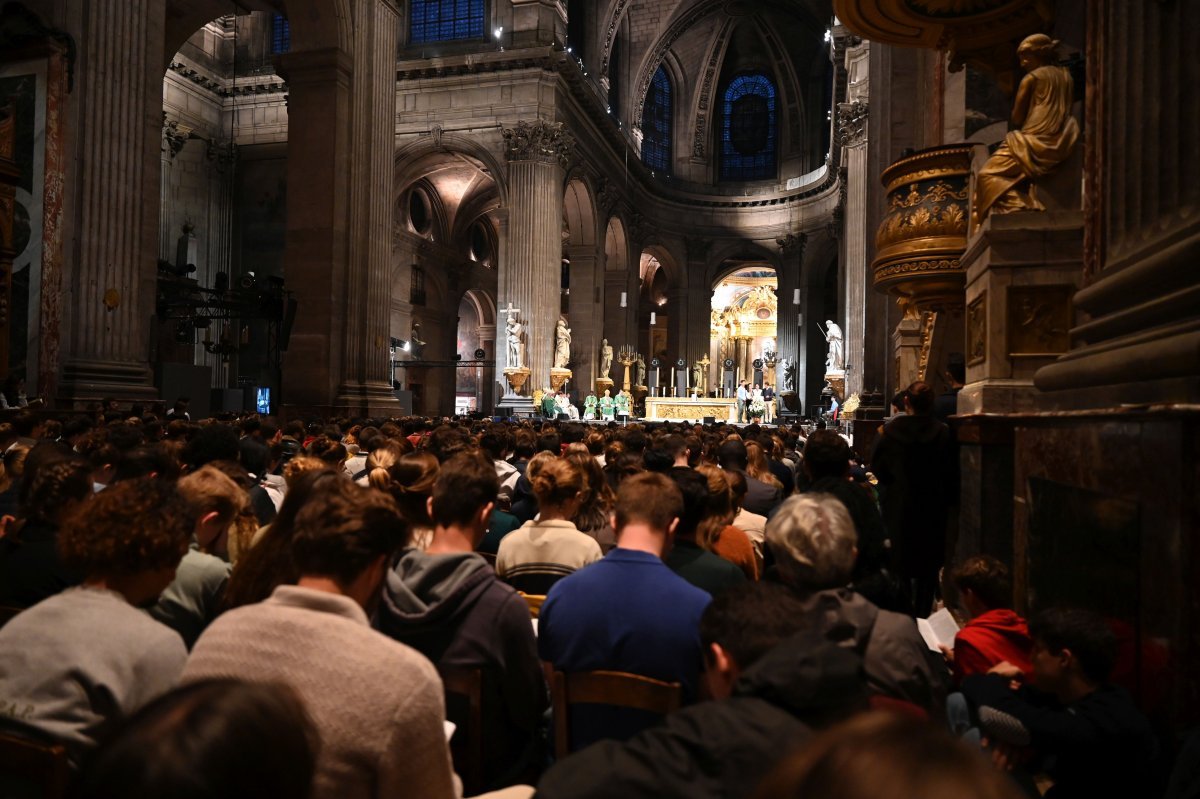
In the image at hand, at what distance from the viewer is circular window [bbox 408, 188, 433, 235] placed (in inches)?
1387

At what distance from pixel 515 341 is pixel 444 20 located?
1299 cm

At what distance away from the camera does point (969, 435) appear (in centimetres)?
530

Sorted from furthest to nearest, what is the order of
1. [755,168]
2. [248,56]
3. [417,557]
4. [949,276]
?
1. [755,168]
2. [248,56]
3. [949,276]
4. [417,557]

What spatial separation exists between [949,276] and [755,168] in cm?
4154

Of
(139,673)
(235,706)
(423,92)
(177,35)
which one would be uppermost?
(423,92)

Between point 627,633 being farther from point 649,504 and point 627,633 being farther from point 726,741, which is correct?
point 726,741

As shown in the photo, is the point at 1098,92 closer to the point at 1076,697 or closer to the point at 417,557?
the point at 1076,697

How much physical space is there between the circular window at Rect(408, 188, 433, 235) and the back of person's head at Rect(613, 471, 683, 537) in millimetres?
33655

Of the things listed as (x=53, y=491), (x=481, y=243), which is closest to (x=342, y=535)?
(x=53, y=491)

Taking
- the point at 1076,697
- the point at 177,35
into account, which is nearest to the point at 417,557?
the point at 1076,697

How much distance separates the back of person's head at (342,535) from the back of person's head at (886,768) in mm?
1450

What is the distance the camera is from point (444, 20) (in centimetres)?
3156

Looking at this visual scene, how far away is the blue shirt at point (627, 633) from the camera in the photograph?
2.57 meters

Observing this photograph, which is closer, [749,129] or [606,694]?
[606,694]
